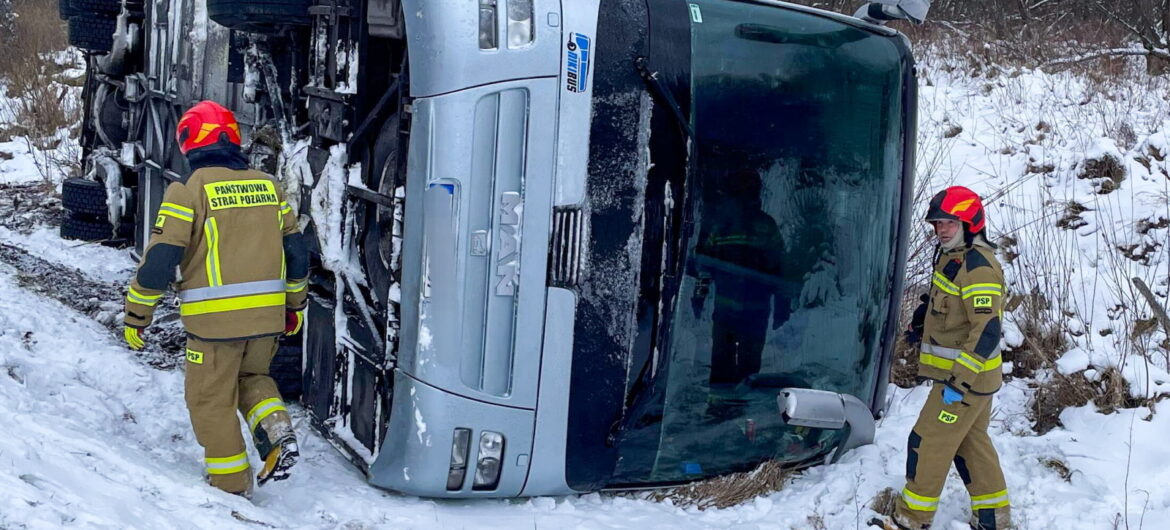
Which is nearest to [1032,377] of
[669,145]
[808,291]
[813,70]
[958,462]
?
[958,462]

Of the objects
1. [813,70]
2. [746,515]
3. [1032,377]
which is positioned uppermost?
[813,70]

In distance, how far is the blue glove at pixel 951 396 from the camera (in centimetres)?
369

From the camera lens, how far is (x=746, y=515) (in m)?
3.86

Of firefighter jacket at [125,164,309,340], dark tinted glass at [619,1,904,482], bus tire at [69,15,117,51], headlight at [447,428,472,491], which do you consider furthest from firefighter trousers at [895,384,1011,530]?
bus tire at [69,15,117,51]

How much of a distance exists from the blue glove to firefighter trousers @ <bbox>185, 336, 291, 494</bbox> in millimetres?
2295

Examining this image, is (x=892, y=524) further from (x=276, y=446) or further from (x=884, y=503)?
(x=276, y=446)

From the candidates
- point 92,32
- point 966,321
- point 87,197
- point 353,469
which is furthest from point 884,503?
point 92,32

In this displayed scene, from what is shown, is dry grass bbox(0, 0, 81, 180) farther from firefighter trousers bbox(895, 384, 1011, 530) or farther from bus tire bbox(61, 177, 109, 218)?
firefighter trousers bbox(895, 384, 1011, 530)

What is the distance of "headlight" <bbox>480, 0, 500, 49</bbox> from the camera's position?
10.8 ft

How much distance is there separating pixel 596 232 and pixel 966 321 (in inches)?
55.4

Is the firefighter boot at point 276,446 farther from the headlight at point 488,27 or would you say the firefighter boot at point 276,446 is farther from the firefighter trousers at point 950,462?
the firefighter trousers at point 950,462

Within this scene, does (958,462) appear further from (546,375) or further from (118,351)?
(118,351)

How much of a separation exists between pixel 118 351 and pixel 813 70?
337cm

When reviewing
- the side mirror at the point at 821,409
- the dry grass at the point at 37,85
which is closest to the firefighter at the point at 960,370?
the side mirror at the point at 821,409
